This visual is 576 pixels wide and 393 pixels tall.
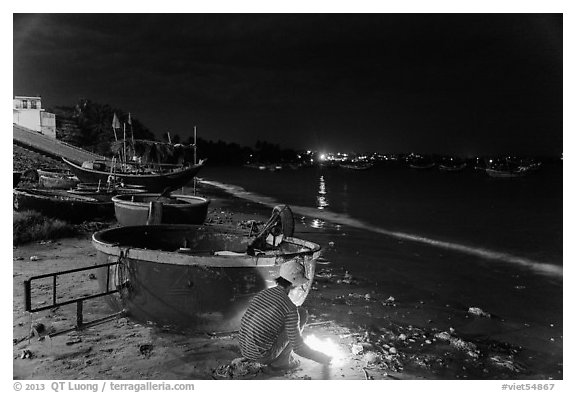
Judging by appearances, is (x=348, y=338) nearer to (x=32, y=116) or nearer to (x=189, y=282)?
(x=189, y=282)

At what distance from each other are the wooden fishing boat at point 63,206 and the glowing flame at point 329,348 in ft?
36.0

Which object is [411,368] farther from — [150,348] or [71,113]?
[71,113]

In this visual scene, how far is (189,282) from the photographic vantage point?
19.8 feet

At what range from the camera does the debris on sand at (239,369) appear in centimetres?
528

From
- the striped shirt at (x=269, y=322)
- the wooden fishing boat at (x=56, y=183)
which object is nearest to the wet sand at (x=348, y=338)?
the striped shirt at (x=269, y=322)

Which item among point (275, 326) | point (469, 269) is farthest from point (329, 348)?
point (469, 269)

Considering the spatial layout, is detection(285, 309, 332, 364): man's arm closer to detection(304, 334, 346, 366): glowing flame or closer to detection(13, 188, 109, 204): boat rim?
detection(304, 334, 346, 366): glowing flame

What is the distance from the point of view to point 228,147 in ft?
586

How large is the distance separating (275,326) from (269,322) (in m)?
0.08

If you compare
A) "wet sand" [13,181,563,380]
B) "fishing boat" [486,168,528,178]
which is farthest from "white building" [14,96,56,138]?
"fishing boat" [486,168,528,178]

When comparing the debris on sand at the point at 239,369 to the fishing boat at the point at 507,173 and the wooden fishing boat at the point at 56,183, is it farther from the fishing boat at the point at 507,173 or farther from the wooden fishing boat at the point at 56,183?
the fishing boat at the point at 507,173
